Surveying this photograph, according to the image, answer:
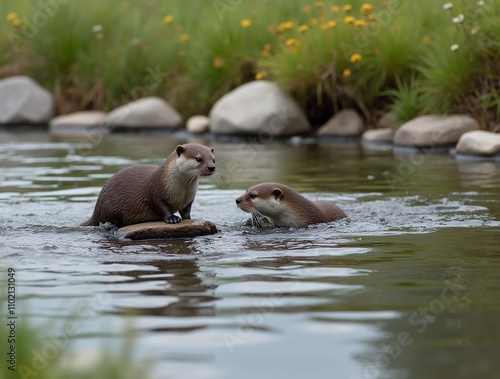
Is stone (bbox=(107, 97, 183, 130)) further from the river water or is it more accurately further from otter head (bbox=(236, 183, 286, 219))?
otter head (bbox=(236, 183, 286, 219))

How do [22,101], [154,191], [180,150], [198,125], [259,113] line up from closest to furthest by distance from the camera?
[180,150] → [154,191] → [259,113] → [198,125] → [22,101]

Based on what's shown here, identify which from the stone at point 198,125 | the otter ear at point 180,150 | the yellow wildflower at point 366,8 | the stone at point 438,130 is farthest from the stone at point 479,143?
the otter ear at point 180,150

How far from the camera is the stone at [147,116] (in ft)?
63.4

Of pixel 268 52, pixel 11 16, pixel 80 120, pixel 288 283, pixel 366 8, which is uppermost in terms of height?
pixel 11 16

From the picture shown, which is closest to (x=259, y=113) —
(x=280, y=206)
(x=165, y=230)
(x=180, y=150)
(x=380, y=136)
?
(x=380, y=136)

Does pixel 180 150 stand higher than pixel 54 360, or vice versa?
pixel 180 150

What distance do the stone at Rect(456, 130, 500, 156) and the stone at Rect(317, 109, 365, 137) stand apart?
3477 millimetres

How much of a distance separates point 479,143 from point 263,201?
5834 mm

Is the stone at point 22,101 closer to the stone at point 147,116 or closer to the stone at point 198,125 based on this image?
the stone at point 147,116

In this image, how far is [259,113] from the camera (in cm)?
1708

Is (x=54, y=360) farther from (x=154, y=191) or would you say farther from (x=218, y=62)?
(x=218, y=62)

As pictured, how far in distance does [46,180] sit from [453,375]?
29.5 ft

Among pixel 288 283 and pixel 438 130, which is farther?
pixel 438 130

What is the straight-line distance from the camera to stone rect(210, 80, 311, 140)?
56.1 ft
